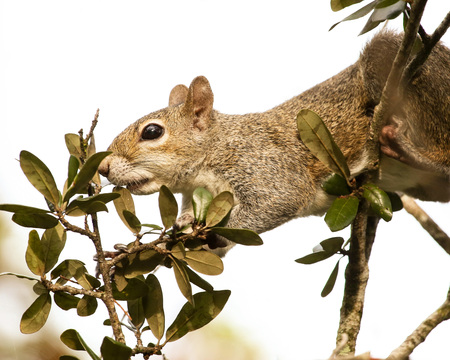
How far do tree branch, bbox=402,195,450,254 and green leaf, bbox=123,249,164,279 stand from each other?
6.72 feet

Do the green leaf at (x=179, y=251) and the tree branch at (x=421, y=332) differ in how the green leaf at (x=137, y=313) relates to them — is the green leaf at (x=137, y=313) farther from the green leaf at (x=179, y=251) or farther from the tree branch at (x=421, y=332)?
the tree branch at (x=421, y=332)

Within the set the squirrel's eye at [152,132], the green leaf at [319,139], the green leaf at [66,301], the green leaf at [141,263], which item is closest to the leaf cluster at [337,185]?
the green leaf at [319,139]

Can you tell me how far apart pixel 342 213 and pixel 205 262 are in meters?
0.69

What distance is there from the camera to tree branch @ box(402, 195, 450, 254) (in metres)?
3.75

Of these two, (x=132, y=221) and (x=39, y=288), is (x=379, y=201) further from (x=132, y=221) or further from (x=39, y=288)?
(x=39, y=288)

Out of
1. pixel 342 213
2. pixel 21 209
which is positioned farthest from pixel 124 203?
pixel 342 213

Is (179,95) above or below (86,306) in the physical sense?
above

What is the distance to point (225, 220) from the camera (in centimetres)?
247

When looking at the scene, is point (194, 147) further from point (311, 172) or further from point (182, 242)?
point (182, 242)

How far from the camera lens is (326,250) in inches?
120

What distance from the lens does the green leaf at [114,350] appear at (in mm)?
1831

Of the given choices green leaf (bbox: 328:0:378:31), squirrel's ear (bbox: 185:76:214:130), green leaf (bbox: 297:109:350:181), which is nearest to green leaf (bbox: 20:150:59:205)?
green leaf (bbox: 297:109:350:181)

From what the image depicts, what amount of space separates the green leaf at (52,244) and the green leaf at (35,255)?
0.02 meters

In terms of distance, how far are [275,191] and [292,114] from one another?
28.1 inches
